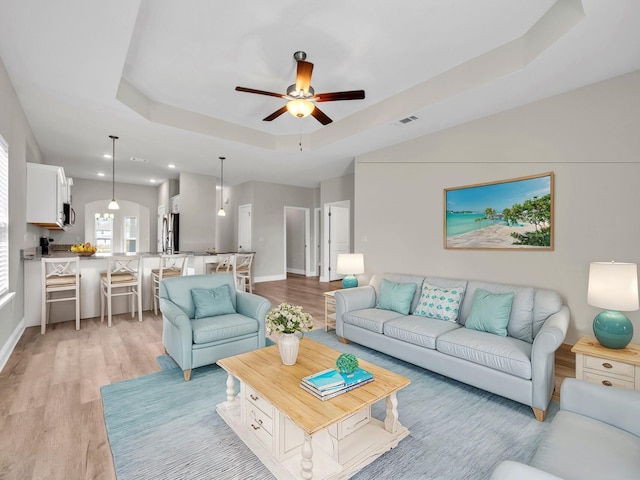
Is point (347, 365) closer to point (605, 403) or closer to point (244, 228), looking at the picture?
point (605, 403)

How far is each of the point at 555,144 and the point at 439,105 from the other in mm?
1217

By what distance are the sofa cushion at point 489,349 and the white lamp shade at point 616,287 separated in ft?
2.05

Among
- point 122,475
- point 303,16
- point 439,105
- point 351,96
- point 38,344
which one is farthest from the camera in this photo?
point 38,344

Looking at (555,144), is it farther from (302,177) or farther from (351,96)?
(302,177)

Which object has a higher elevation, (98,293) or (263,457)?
(98,293)

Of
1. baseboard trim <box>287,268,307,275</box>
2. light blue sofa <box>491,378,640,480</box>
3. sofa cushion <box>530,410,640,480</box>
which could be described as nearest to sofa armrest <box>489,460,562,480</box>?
light blue sofa <box>491,378,640,480</box>

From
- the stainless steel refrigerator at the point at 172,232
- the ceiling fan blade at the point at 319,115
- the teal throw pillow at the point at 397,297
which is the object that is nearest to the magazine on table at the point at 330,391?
the teal throw pillow at the point at 397,297

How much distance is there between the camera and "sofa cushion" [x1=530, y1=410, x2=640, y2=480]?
1147 mm

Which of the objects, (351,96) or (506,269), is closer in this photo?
(351,96)

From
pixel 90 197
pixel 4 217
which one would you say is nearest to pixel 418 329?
pixel 4 217

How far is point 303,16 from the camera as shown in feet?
7.98

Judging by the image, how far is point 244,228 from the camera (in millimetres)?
8570

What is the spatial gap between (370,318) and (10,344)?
3.89m

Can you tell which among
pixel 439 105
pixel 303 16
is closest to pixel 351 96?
pixel 303 16
